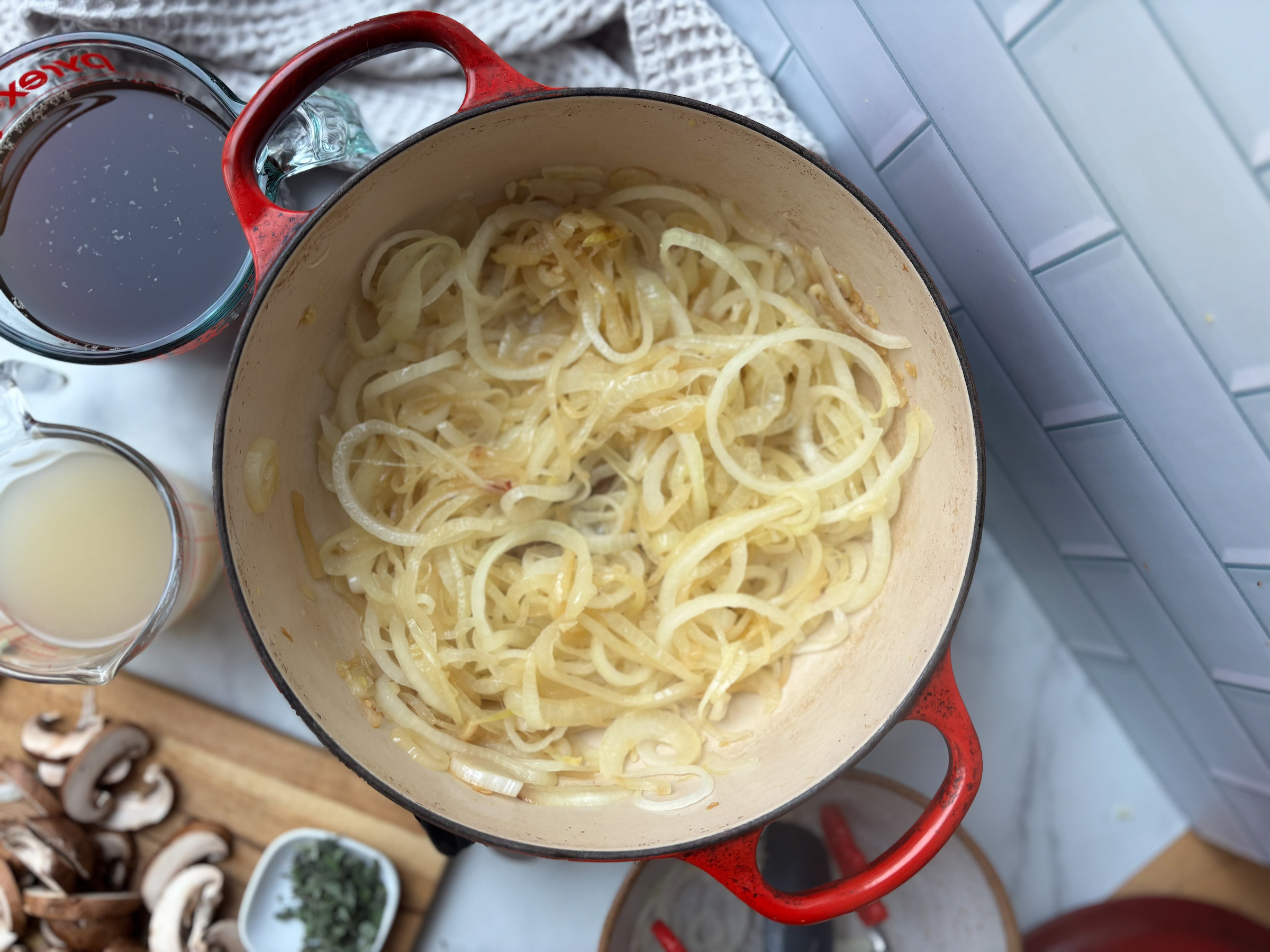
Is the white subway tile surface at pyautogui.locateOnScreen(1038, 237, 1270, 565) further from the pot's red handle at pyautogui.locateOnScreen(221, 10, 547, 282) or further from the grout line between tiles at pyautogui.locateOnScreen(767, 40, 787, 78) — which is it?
the pot's red handle at pyautogui.locateOnScreen(221, 10, 547, 282)

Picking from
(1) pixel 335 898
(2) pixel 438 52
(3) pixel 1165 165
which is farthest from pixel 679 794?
(2) pixel 438 52

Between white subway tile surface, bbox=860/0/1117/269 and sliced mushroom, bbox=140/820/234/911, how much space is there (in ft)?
4.23

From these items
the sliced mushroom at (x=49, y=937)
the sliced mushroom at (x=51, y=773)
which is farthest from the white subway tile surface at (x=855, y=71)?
the sliced mushroom at (x=49, y=937)

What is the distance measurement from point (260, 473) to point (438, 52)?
2.07 ft

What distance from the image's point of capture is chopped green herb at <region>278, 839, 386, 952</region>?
3.70ft

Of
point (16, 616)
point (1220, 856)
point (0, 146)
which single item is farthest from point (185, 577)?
point (1220, 856)

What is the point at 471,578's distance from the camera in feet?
3.30

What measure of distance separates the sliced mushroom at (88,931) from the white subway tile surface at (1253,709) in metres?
1.52

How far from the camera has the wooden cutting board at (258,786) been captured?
1.17 m

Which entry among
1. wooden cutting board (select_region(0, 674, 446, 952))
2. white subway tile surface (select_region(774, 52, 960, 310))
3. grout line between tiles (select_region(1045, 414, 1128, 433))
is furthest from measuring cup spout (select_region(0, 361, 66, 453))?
grout line between tiles (select_region(1045, 414, 1128, 433))

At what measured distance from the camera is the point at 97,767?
3.77 ft

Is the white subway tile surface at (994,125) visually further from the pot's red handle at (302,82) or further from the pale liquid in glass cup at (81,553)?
the pale liquid in glass cup at (81,553)

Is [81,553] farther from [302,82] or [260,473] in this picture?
[302,82]

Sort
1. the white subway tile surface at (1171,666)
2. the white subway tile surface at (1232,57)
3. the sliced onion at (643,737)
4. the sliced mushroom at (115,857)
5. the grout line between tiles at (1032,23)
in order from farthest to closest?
the sliced mushroom at (115,857) → the white subway tile surface at (1171,666) → the sliced onion at (643,737) → the grout line between tiles at (1032,23) → the white subway tile surface at (1232,57)
